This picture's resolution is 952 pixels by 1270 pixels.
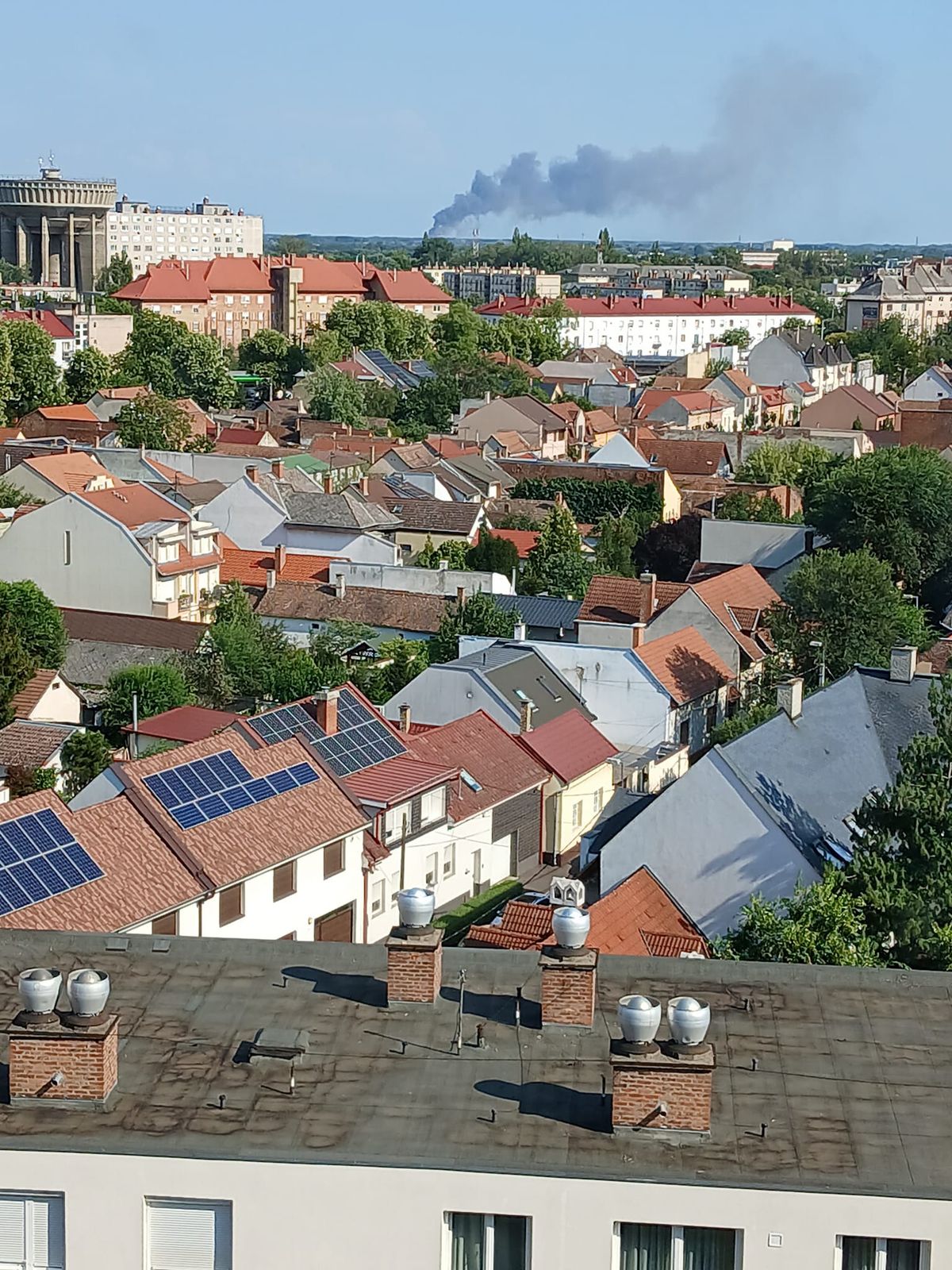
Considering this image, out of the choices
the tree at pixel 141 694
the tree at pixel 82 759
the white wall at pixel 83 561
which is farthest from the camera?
the white wall at pixel 83 561

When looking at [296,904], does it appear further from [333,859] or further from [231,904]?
[231,904]

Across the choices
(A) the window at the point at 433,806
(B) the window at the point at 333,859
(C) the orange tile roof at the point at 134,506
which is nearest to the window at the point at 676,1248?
(B) the window at the point at 333,859

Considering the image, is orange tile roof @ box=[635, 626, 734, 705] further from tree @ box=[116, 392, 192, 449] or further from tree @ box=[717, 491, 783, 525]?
tree @ box=[116, 392, 192, 449]

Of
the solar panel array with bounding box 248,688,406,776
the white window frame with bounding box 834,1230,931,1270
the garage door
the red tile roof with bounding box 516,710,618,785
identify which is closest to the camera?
the white window frame with bounding box 834,1230,931,1270

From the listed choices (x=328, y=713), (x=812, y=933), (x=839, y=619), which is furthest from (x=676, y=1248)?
(x=839, y=619)

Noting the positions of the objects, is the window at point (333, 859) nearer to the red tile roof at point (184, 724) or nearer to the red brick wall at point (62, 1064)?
the red tile roof at point (184, 724)

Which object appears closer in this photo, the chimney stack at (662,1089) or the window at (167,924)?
the chimney stack at (662,1089)

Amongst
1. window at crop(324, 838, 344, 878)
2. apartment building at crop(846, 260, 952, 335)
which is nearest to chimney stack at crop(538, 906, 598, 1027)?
window at crop(324, 838, 344, 878)
